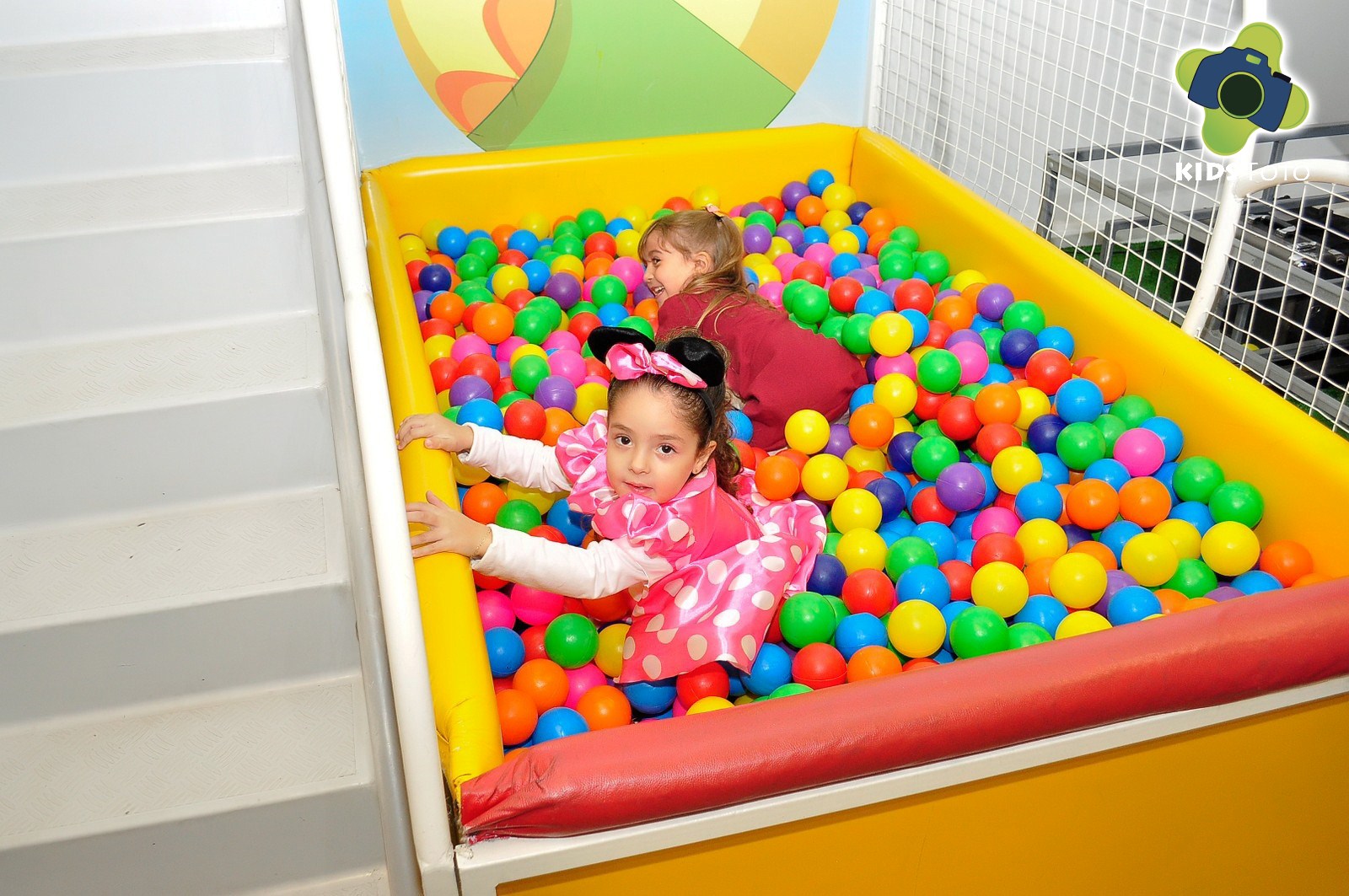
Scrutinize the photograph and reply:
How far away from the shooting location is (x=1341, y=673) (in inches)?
54.3

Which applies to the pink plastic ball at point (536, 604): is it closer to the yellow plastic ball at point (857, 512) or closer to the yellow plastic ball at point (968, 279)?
the yellow plastic ball at point (857, 512)

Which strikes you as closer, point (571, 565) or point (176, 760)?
point (176, 760)

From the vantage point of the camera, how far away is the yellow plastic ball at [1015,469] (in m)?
2.02

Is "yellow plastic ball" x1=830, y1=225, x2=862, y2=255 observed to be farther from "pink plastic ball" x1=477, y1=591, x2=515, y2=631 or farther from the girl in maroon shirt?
"pink plastic ball" x1=477, y1=591, x2=515, y2=631

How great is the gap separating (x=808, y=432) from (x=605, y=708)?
77cm

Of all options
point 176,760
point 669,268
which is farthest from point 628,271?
point 176,760

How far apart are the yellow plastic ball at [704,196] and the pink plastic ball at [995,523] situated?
4.91 feet

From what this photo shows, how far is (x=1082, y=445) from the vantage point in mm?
2062

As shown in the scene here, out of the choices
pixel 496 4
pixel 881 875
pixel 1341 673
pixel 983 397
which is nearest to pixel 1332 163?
pixel 983 397

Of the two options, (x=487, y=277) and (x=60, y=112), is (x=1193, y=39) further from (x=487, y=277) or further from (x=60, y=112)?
(x=60, y=112)

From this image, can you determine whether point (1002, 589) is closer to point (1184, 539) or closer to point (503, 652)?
point (1184, 539)

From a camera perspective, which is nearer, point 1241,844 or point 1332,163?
point 1241,844

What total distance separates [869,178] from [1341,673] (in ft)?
7.12

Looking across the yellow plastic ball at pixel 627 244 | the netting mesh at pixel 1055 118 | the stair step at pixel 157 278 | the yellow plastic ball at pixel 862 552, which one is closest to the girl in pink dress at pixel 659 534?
the yellow plastic ball at pixel 862 552
